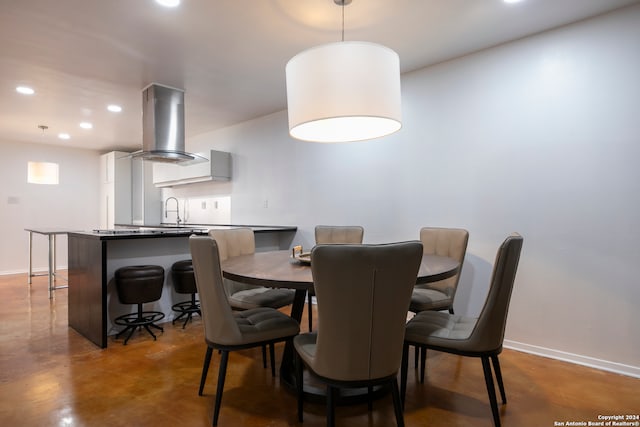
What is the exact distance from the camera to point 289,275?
171cm

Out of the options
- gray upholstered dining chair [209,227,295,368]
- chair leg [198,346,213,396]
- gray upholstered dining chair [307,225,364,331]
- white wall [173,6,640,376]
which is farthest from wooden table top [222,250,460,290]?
white wall [173,6,640,376]

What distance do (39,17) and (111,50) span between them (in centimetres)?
51

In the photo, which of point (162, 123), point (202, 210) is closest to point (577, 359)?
point (162, 123)

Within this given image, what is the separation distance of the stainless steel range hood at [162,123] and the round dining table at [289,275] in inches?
80.5

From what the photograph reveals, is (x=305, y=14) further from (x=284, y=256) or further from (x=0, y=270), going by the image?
(x=0, y=270)

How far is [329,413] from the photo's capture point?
4.69 feet

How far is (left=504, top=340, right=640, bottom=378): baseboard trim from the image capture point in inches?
90.6

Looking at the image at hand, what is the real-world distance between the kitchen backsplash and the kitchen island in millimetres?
1852

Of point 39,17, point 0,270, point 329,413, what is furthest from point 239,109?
point 0,270

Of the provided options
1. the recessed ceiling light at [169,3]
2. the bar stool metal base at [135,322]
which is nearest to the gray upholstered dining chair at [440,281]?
the bar stool metal base at [135,322]

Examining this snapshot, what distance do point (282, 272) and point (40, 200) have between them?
6.74 m

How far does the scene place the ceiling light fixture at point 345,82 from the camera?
5.87 ft

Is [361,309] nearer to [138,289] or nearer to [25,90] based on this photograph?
[138,289]

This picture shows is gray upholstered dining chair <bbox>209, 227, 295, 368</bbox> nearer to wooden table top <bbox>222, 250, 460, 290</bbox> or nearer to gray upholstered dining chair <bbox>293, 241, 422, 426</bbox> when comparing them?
wooden table top <bbox>222, 250, 460, 290</bbox>
